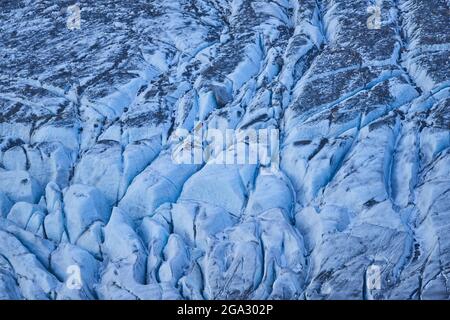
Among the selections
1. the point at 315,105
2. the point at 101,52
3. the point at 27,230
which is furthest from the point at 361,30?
the point at 27,230

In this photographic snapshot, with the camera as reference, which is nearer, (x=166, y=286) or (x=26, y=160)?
(x=166, y=286)

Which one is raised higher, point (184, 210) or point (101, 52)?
point (101, 52)

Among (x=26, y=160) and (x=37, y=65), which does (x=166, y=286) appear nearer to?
(x=26, y=160)
